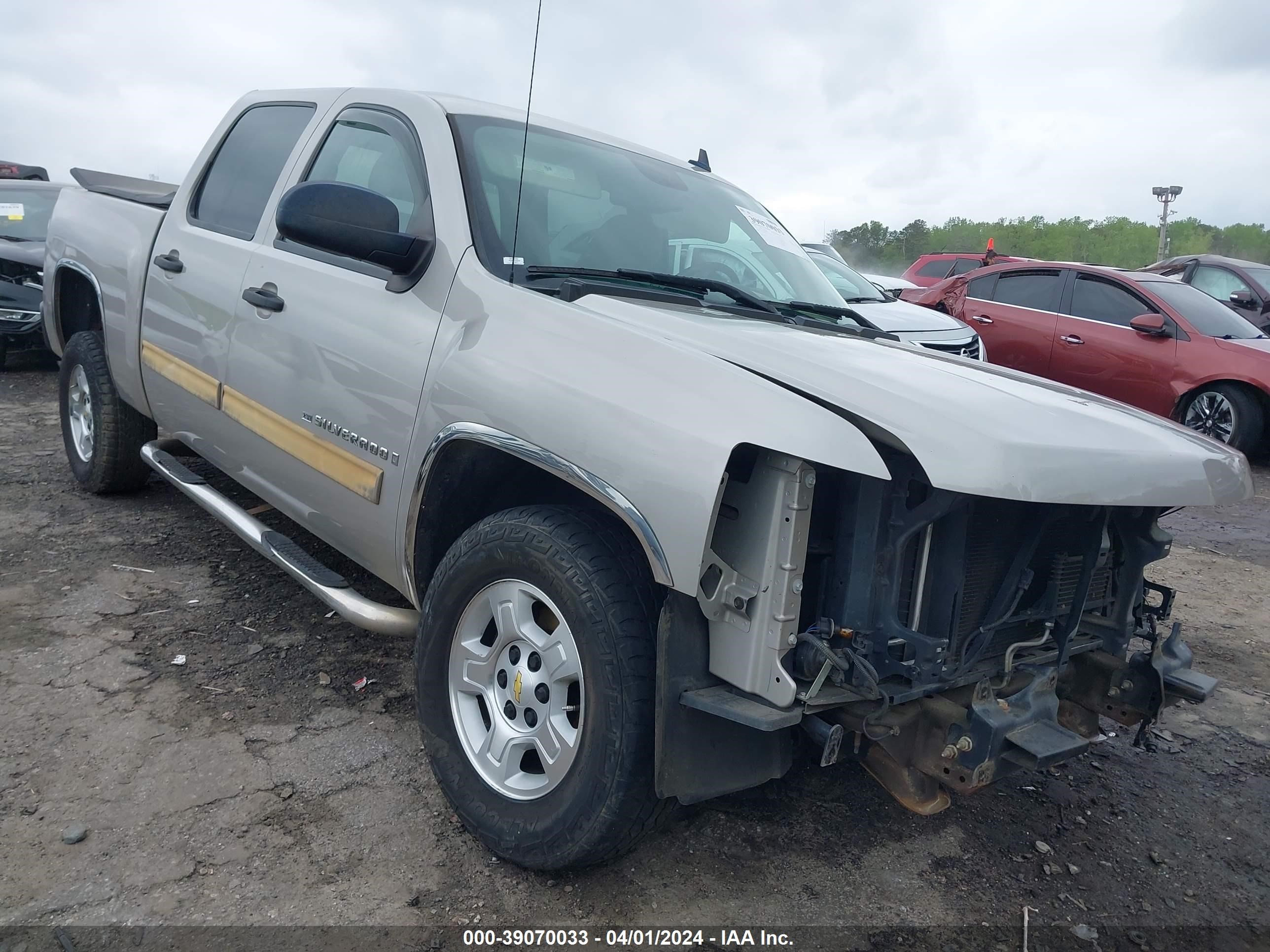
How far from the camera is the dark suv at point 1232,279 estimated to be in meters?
10.6

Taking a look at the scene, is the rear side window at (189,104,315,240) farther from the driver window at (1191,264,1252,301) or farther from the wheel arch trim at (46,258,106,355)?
the driver window at (1191,264,1252,301)

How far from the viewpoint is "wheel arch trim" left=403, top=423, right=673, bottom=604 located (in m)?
1.97

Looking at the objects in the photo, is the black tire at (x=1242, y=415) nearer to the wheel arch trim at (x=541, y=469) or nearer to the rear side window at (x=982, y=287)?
the rear side window at (x=982, y=287)

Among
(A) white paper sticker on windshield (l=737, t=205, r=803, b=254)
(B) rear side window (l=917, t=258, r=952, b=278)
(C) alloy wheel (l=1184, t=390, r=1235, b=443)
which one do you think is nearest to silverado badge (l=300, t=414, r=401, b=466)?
(A) white paper sticker on windshield (l=737, t=205, r=803, b=254)

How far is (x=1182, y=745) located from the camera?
11.0ft

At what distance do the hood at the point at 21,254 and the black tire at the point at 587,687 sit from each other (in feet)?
28.9

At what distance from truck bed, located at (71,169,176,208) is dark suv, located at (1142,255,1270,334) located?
10258 millimetres

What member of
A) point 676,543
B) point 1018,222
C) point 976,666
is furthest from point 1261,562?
point 1018,222

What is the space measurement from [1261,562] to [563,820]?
516 cm

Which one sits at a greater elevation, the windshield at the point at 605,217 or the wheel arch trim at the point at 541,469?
the windshield at the point at 605,217

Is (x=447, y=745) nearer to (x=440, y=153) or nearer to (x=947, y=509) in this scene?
(x=947, y=509)

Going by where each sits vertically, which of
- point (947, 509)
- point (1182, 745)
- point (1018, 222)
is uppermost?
point (1018, 222)

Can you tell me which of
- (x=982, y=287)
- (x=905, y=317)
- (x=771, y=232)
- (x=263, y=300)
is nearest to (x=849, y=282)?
(x=905, y=317)

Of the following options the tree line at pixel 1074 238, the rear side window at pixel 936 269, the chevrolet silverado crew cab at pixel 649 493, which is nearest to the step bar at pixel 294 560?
the chevrolet silverado crew cab at pixel 649 493
